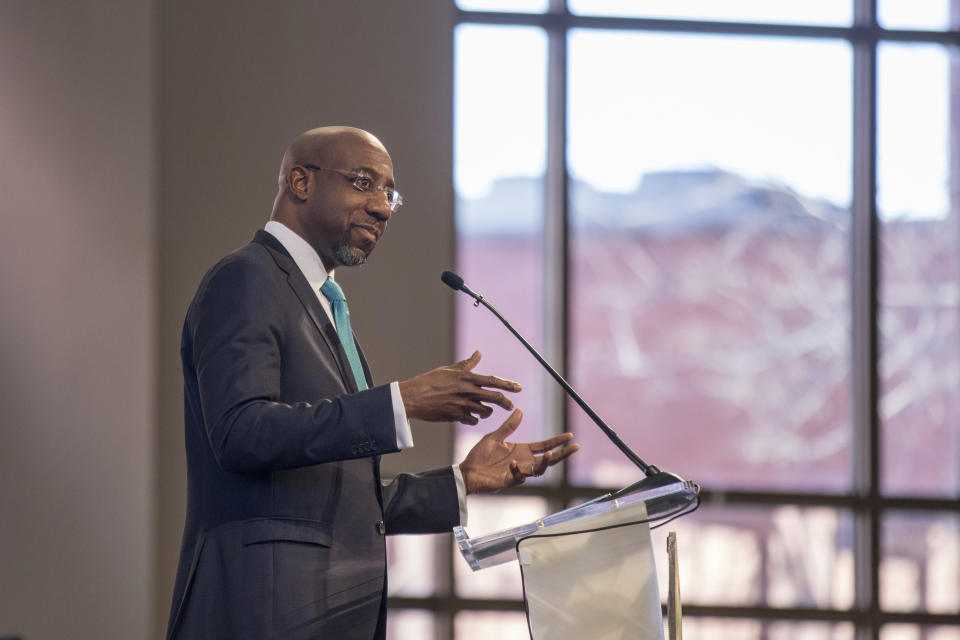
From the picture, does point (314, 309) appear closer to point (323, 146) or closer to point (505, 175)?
point (323, 146)

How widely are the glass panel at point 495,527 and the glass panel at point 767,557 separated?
0.56 metres

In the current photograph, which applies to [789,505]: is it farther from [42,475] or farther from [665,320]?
[42,475]

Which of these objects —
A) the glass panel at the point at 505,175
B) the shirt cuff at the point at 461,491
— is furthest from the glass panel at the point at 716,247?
the shirt cuff at the point at 461,491

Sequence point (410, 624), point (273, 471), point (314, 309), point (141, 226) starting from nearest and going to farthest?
point (273, 471) → point (314, 309) → point (141, 226) → point (410, 624)

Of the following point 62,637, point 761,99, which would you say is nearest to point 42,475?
point 62,637

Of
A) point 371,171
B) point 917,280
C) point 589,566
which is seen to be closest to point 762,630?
point 917,280

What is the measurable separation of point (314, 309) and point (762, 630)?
2.92m

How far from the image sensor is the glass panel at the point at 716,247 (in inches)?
174

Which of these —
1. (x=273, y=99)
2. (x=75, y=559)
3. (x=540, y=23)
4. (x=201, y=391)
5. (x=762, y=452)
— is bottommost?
(x=75, y=559)

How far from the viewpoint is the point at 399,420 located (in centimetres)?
179

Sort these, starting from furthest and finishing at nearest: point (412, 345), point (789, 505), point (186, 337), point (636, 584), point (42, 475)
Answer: point (789, 505) → point (412, 345) → point (42, 475) → point (186, 337) → point (636, 584)

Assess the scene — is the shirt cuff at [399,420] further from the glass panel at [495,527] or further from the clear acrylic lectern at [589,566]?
the glass panel at [495,527]

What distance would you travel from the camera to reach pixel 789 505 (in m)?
4.34

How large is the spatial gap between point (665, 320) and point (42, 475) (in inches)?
93.8
